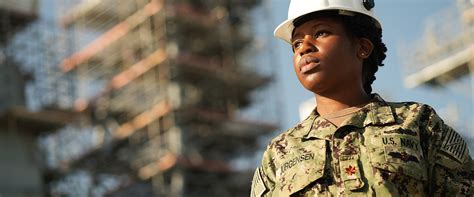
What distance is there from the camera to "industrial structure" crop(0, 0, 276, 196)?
5006 cm

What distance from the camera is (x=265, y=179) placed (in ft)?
15.9

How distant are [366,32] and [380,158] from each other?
25.6 inches

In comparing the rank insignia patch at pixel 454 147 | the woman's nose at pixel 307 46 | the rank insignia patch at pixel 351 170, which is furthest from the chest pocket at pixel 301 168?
the rank insignia patch at pixel 454 147

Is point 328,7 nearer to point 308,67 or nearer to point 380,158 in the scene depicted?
point 308,67

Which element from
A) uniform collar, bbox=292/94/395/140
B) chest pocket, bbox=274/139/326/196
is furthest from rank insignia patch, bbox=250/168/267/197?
uniform collar, bbox=292/94/395/140

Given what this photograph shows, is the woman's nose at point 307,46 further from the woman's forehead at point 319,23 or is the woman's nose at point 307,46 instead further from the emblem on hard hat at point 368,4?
the emblem on hard hat at point 368,4

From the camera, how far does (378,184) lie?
14.5 feet

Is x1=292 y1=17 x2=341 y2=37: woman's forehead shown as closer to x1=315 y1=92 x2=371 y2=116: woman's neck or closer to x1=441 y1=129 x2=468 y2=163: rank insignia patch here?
x1=315 y1=92 x2=371 y2=116: woman's neck

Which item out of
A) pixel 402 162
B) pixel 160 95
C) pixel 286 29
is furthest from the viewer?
pixel 160 95

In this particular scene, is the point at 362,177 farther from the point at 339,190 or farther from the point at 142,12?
the point at 142,12

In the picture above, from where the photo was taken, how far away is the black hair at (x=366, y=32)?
4812 millimetres

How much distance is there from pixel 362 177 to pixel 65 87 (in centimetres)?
4528

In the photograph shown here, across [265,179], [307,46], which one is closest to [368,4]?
[307,46]

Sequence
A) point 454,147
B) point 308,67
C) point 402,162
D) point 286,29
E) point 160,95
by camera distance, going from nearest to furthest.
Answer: point 402,162 → point 454,147 → point 308,67 → point 286,29 → point 160,95
